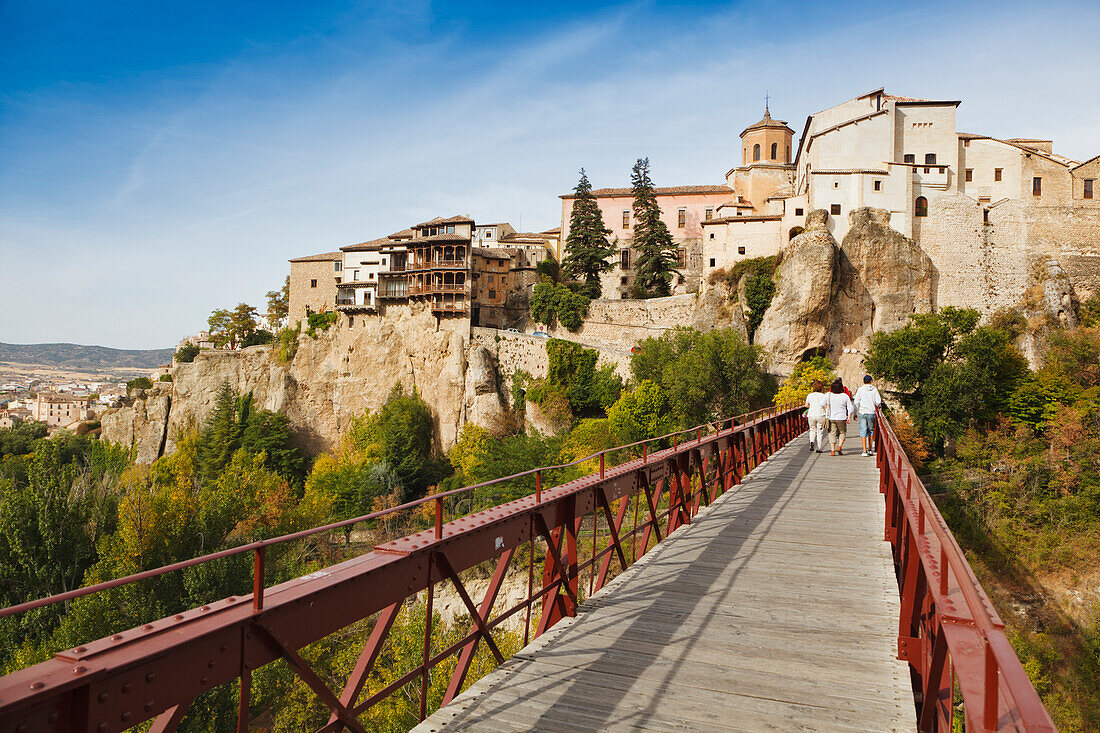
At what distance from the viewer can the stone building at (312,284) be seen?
56438 mm

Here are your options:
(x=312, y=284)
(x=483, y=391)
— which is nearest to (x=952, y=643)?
(x=483, y=391)

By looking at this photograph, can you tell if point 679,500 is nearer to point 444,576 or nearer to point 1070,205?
point 444,576

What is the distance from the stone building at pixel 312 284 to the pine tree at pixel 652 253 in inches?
1033

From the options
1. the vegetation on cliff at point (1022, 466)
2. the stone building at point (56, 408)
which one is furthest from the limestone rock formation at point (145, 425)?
the vegetation on cliff at point (1022, 466)

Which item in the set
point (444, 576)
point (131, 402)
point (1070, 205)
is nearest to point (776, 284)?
point (1070, 205)

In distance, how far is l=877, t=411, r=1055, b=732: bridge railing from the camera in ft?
7.16

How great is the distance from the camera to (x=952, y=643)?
120 inches

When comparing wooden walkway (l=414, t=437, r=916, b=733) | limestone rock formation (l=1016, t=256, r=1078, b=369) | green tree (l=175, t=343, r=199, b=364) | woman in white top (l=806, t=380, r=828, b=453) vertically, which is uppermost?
limestone rock formation (l=1016, t=256, r=1078, b=369)

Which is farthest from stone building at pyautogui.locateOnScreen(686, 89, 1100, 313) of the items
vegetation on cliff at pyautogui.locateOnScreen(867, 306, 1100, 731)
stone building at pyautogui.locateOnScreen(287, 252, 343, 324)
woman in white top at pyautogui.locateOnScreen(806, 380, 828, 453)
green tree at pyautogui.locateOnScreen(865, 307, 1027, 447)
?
stone building at pyautogui.locateOnScreen(287, 252, 343, 324)

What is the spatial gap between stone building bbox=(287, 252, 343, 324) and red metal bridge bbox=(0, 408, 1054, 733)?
173 feet

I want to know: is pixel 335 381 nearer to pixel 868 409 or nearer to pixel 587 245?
pixel 587 245

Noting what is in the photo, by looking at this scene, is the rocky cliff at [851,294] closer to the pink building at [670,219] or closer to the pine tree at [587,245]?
the pink building at [670,219]

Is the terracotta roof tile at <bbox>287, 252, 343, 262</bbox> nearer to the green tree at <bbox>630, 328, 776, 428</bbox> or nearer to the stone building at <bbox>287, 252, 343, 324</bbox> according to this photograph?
the stone building at <bbox>287, 252, 343, 324</bbox>

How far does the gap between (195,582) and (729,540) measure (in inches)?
806
